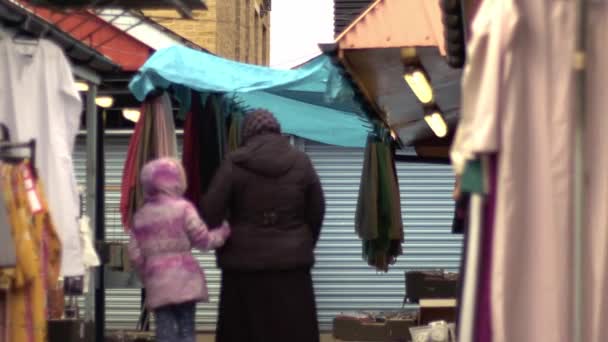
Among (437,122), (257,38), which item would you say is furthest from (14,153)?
(257,38)

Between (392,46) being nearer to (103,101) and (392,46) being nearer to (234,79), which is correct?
(234,79)

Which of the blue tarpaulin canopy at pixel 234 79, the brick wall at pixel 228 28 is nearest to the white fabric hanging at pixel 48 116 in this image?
the blue tarpaulin canopy at pixel 234 79

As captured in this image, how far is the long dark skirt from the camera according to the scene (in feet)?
31.0

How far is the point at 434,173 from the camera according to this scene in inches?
800

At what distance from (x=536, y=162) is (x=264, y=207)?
476cm

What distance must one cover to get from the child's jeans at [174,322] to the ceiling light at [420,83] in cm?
242

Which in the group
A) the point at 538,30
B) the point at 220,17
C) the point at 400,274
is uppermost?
the point at 220,17

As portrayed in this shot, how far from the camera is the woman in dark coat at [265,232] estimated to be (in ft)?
30.8

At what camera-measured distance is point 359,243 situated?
66.9 ft

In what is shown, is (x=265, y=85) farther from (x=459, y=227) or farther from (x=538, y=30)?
(x=538, y=30)

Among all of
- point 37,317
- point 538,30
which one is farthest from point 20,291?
point 538,30

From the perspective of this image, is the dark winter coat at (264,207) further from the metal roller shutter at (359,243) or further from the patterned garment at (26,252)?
the metal roller shutter at (359,243)

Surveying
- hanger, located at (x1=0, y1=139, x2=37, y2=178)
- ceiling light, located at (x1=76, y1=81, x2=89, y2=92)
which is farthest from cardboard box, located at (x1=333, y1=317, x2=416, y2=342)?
hanger, located at (x1=0, y1=139, x2=37, y2=178)

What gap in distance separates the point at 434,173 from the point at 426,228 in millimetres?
844
